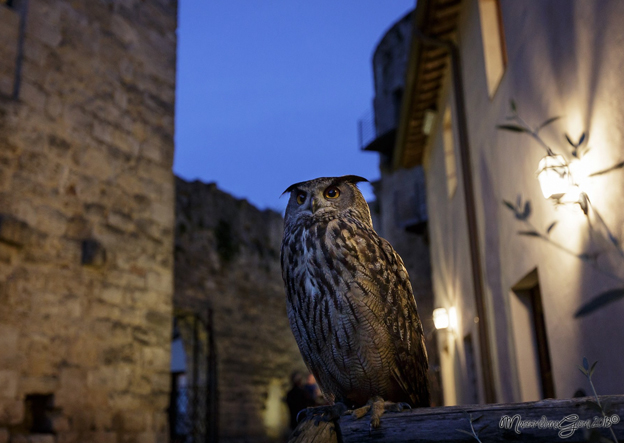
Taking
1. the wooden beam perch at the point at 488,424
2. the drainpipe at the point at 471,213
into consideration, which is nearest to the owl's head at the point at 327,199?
the wooden beam perch at the point at 488,424

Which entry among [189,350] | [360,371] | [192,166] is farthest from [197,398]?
[192,166]

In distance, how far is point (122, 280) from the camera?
5.63 m

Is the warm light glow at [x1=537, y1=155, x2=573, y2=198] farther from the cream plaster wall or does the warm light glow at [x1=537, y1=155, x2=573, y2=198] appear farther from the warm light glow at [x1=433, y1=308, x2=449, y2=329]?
the warm light glow at [x1=433, y1=308, x2=449, y2=329]

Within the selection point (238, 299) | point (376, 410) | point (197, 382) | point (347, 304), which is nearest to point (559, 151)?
point (347, 304)

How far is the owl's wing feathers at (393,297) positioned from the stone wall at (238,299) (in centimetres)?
719

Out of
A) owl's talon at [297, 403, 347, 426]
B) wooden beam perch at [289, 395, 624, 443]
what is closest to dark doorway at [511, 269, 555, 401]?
owl's talon at [297, 403, 347, 426]

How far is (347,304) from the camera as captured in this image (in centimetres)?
228

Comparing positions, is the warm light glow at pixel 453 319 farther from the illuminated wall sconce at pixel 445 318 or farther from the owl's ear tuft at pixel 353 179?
the owl's ear tuft at pixel 353 179

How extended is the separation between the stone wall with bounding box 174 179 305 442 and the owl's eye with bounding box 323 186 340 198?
7112mm

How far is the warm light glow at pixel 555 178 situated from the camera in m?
3.19

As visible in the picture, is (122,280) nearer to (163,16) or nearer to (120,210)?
(120,210)

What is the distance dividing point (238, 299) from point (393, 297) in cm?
866

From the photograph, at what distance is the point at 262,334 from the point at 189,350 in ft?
5.96

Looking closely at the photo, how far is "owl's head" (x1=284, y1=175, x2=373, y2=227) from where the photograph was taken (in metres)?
2.54
